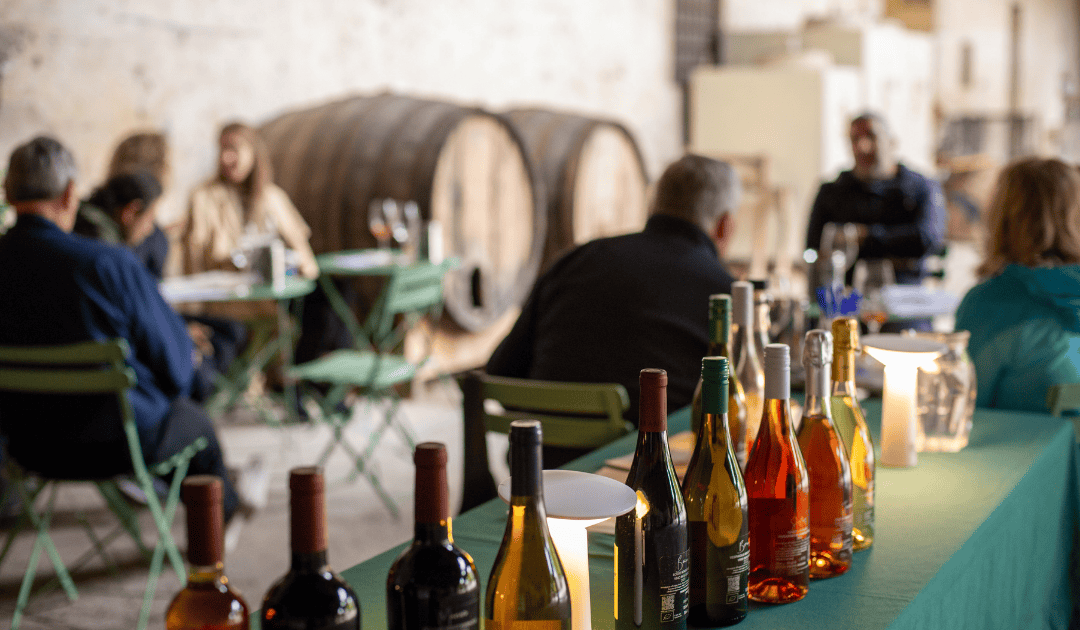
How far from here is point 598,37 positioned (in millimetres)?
8062

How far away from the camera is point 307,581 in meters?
0.69

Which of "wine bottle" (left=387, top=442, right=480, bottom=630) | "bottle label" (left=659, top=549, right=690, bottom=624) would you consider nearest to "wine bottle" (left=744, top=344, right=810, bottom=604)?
"bottle label" (left=659, top=549, right=690, bottom=624)

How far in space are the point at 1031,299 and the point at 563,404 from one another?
3.44ft

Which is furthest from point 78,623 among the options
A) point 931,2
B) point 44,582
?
point 931,2

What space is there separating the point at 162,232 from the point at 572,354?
2481 mm

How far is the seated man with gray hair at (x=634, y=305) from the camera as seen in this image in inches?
87.7

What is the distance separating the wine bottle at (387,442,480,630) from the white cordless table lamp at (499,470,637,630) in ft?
0.38

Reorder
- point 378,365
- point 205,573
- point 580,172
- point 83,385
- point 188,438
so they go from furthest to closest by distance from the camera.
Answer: point 580,172 < point 378,365 < point 188,438 < point 83,385 < point 205,573

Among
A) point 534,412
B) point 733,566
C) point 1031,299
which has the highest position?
point 1031,299

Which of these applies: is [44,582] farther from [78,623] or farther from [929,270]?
[929,270]

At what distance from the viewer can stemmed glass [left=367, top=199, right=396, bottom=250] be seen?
4.42 metres

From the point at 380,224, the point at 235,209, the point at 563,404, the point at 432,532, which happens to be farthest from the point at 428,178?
the point at 432,532

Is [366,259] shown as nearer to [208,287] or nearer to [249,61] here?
[208,287]

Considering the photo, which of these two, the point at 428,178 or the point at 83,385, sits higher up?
the point at 428,178
